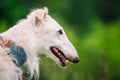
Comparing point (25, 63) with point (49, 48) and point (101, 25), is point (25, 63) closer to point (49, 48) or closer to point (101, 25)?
point (49, 48)

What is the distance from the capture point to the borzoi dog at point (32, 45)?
15188mm

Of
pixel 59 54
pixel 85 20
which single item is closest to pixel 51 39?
pixel 59 54

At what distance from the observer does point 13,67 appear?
1520 cm

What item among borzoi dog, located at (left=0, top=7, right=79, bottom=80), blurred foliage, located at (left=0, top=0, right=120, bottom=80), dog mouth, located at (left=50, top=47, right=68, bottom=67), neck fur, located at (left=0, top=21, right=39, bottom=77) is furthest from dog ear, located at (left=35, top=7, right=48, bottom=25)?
blurred foliage, located at (left=0, top=0, right=120, bottom=80)

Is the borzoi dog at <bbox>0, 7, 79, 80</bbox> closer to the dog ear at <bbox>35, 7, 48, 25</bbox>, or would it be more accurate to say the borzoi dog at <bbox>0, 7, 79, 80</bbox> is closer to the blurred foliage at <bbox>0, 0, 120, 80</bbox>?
the dog ear at <bbox>35, 7, 48, 25</bbox>

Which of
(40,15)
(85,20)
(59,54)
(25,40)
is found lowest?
(59,54)

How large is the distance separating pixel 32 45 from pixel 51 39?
0.41 meters

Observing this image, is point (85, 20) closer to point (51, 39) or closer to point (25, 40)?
point (51, 39)

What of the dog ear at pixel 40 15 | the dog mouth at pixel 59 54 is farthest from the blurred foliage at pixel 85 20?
the dog ear at pixel 40 15

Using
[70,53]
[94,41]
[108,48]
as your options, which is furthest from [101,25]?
[70,53]

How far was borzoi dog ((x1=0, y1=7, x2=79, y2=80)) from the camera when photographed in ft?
49.8

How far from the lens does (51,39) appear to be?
616 inches

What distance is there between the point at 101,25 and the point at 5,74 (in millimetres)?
42059

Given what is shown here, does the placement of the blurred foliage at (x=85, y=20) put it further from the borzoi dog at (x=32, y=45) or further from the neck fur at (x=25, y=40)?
the neck fur at (x=25, y=40)
